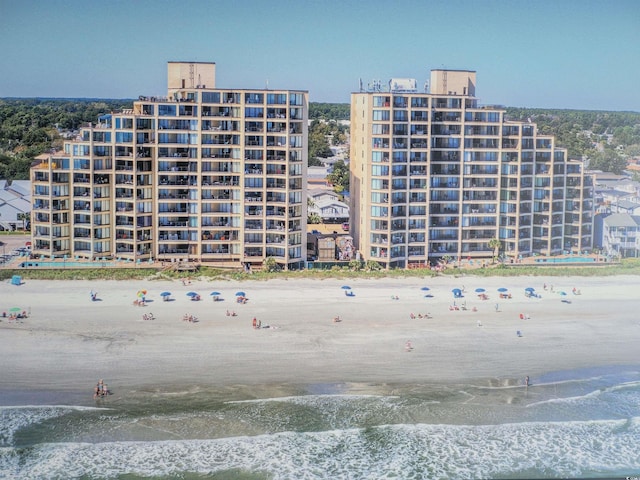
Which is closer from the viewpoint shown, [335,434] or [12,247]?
[335,434]

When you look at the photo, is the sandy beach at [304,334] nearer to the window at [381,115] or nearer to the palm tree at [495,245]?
the palm tree at [495,245]

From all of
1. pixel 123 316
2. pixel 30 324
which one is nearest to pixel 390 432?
pixel 123 316

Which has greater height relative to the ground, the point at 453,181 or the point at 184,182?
the point at 453,181

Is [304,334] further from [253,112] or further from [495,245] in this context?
[495,245]

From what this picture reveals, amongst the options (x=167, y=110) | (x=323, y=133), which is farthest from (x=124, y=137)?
(x=323, y=133)

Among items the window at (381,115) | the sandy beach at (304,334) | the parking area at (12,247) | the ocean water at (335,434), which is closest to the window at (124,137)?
the sandy beach at (304,334)

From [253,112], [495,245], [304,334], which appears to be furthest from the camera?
[495,245]
